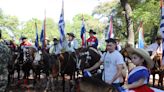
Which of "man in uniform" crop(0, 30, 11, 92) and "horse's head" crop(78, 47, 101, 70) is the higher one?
"man in uniform" crop(0, 30, 11, 92)

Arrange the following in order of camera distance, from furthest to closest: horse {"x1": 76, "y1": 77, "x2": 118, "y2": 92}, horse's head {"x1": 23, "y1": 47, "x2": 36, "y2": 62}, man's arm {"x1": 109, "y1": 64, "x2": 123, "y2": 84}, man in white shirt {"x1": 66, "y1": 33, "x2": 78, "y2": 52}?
1. horse's head {"x1": 23, "y1": 47, "x2": 36, "y2": 62}
2. man in white shirt {"x1": 66, "y1": 33, "x2": 78, "y2": 52}
3. man's arm {"x1": 109, "y1": 64, "x2": 123, "y2": 84}
4. horse {"x1": 76, "y1": 77, "x2": 118, "y2": 92}

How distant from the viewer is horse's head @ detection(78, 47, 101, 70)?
1735 centimetres

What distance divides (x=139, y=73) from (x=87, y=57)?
12.3m

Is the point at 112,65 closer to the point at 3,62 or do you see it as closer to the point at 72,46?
the point at 3,62

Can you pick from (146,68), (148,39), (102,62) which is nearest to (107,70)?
(102,62)

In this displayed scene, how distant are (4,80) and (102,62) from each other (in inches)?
87.4

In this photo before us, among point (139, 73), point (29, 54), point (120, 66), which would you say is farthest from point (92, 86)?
point (29, 54)

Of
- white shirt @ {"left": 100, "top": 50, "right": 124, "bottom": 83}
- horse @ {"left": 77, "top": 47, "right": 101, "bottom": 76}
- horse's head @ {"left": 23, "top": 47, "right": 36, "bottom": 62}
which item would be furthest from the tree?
white shirt @ {"left": 100, "top": 50, "right": 124, "bottom": 83}

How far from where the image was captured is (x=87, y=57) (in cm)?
1733

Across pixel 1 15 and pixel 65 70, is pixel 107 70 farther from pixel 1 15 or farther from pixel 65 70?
pixel 1 15

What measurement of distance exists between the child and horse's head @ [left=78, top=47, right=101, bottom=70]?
12110mm

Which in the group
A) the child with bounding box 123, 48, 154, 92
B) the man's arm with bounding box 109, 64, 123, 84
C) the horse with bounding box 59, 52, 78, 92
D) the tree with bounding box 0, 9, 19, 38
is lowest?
the horse with bounding box 59, 52, 78, 92

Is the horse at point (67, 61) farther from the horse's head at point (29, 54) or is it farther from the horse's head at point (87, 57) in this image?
the horse's head at point (29, 54)

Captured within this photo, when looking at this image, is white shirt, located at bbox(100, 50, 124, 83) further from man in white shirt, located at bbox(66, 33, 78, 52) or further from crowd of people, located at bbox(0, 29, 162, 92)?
man in white shirt, located at bbox(66, 33, 78, 52)
